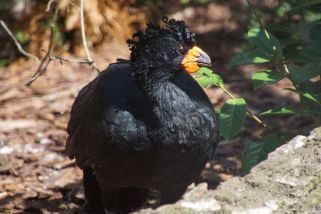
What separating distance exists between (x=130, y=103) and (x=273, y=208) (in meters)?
1.38

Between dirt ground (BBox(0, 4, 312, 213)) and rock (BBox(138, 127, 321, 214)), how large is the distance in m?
2.11

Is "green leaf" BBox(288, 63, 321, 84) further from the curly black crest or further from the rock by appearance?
the rock

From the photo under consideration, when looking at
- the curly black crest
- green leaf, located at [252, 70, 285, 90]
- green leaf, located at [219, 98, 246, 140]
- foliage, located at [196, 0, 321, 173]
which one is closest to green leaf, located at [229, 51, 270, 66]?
foliage, located at [196, 0, 321, 173]

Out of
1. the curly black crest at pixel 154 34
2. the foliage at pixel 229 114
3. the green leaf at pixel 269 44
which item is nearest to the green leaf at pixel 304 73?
the green leaf at pixel 269 44

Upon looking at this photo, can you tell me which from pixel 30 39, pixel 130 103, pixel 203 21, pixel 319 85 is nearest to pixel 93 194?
pixel 130 103

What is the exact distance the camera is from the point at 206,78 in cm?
440

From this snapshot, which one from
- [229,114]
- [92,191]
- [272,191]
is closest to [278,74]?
[229,114]

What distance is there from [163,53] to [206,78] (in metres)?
0.36

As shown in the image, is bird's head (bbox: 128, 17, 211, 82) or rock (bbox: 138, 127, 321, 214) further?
bird's head (bbox: 128, 17, 211, 82)

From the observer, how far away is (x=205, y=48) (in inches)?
322

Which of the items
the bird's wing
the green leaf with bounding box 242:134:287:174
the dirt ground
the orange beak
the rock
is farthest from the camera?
the dirt ground

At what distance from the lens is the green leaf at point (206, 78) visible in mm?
4359

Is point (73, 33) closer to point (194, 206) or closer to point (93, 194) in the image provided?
point (93, 194)

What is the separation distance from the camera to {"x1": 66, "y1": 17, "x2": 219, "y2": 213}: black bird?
413 centimetres
